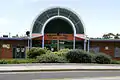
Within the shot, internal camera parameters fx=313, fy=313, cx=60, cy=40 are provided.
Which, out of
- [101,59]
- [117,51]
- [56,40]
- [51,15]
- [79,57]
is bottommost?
[101,59]

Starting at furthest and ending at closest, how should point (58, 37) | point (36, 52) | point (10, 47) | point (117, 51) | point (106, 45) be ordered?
point (117, 51) < point (106, 45) < point (58, 37) < point (10, 47) < point (36, 52)

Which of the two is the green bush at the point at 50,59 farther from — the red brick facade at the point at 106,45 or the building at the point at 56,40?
the red brick facade at the point at 106,45

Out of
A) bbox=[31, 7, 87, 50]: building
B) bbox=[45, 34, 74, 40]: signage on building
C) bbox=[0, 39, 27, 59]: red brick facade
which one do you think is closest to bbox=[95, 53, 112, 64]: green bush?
bbox=[31, 7, 87, 50]: building

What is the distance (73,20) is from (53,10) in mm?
3729

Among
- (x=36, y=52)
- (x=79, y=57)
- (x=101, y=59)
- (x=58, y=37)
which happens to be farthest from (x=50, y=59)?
(x=58, y=37)

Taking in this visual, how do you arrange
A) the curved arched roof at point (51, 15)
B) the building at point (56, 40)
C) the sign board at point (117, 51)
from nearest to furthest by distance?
the building at point (56, 40) < the curved arched roof at point (51, 15) < the sign board at point (117, 51)

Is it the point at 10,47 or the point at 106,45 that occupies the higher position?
the point at 106,45

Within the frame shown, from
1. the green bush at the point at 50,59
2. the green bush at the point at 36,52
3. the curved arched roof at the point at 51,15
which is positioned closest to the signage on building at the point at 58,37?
the curved arched roof at the point at 51,15

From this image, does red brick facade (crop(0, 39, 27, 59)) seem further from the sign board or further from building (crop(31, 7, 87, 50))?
the sign board

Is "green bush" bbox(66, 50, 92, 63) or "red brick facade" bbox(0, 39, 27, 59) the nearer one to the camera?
"green bush" bbox(66, 50, 92, 63)

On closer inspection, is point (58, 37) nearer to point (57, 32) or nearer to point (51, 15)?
point (57, 32)

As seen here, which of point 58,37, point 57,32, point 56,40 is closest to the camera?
point 58,37

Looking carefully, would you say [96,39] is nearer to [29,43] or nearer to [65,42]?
[65,42]

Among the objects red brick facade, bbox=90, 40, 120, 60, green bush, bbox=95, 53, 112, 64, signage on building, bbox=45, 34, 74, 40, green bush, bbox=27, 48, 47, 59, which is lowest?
green bush, bbox=95, 53, 112, 64
